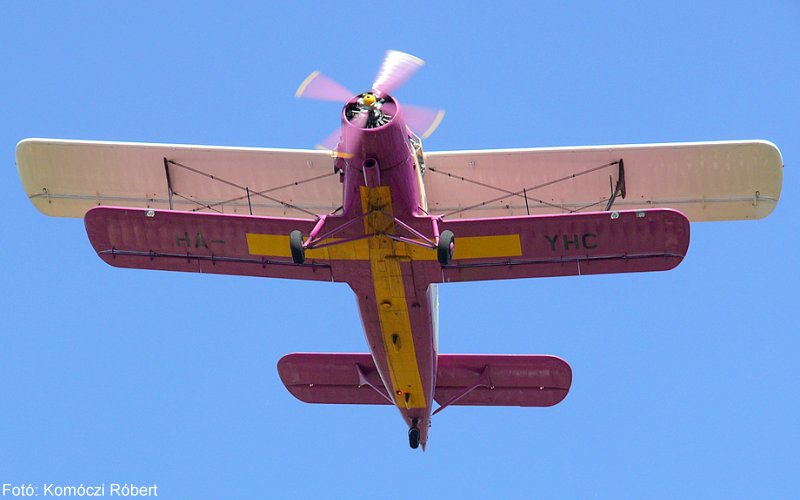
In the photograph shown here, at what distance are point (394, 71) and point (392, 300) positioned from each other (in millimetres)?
3598

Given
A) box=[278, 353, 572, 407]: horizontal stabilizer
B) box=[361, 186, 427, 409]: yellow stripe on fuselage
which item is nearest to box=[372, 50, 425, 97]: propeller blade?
box=[361, 186, 427, 409]: yellow stripe on fuselage

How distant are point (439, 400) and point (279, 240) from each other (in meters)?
5.18

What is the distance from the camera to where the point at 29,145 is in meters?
25.6

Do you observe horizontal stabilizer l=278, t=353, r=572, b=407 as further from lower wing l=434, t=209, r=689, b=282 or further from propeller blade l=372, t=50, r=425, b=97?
propeller blade l=372, t=50, r=425, b=97

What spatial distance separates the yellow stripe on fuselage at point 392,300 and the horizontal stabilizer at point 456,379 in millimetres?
917

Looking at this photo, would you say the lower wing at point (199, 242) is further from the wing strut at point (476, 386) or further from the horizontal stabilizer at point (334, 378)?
the wing strut at point (476, 386)

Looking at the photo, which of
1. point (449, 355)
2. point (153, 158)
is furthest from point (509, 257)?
point (153, 158)

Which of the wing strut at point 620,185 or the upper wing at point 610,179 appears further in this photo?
the wing strut at point 620,185

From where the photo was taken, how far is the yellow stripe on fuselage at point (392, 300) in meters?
21.2

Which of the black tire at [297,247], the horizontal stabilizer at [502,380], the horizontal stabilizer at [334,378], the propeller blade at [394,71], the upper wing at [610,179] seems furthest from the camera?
the horizontal stabilizer at [334,378]

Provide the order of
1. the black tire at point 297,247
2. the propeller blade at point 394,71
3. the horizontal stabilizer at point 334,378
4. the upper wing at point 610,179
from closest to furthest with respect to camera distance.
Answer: the black tire at point 297,247 → the propeller blade at point 394,71 → the upper wing at point 610,179 → the horizontal stabilizer at point 334,378

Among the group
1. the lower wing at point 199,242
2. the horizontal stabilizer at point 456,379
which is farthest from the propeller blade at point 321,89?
the horizontal stabilizer at point 456,379

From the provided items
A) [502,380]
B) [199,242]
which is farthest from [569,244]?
[199,242]

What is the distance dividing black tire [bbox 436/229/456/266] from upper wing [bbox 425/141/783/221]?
14.2 ft
